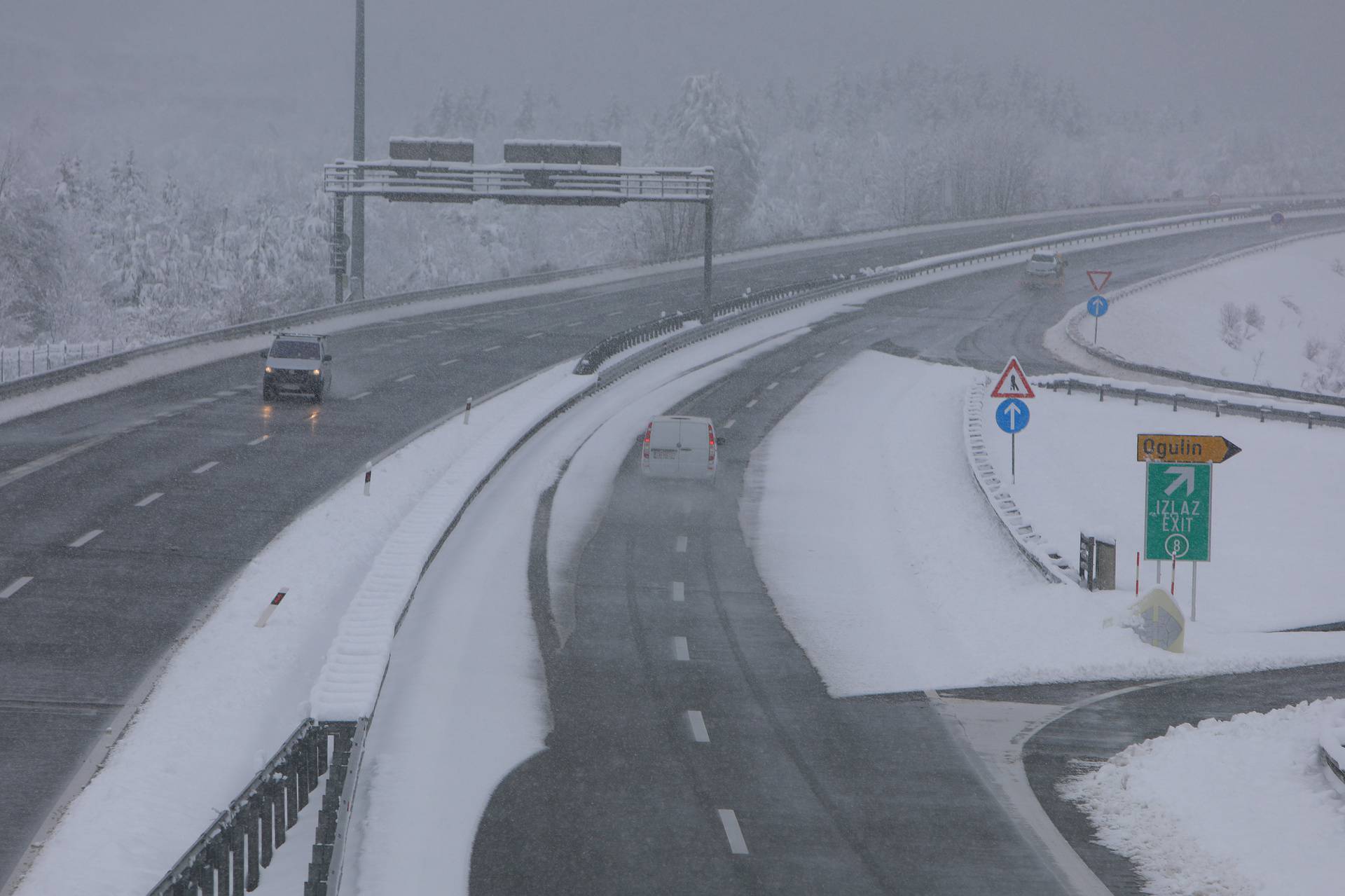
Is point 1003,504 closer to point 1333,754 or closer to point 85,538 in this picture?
point 1333,754

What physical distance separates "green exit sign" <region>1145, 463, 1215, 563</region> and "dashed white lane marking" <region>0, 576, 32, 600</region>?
16.6m

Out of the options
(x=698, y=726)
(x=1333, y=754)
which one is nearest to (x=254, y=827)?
(x=698, y=726)

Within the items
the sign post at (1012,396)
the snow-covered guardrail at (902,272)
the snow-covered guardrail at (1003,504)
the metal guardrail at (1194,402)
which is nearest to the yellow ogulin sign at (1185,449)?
the snow-covered guardrail at (1003,504)

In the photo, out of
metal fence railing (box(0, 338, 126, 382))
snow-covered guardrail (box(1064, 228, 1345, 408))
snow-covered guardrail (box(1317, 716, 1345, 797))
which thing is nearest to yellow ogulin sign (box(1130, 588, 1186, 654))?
snow-covered guardrail (box(1317, 716, 1345, 797))

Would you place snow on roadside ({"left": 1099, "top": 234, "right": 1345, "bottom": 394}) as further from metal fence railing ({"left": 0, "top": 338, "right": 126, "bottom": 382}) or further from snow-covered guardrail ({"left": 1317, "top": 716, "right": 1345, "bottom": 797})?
snow-covered guardrail ({"left": 1317, "top": 716, "right": 1345, "bottom": 797})

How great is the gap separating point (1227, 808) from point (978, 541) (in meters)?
14.8

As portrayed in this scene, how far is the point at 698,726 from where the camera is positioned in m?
17.5

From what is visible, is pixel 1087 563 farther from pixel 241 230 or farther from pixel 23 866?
pixel 241 230

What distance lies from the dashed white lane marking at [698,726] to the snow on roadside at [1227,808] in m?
3.92

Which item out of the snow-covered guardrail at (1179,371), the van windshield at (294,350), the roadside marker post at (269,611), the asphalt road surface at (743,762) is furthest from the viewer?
the snow-covered guardrail at (1179,371)

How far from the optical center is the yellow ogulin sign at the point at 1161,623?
2122cm

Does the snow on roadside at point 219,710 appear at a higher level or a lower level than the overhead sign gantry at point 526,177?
lower

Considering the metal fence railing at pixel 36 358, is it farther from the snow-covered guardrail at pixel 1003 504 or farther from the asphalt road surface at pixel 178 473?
the snow-covered guardrail at pixel 1003 504

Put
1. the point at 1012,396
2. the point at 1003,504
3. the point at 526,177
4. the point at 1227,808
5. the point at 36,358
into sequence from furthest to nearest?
the point at 526,177 < the point at 36,358 < the point at 1012,396 < the point at 1003,504 < the point at 1227,808
